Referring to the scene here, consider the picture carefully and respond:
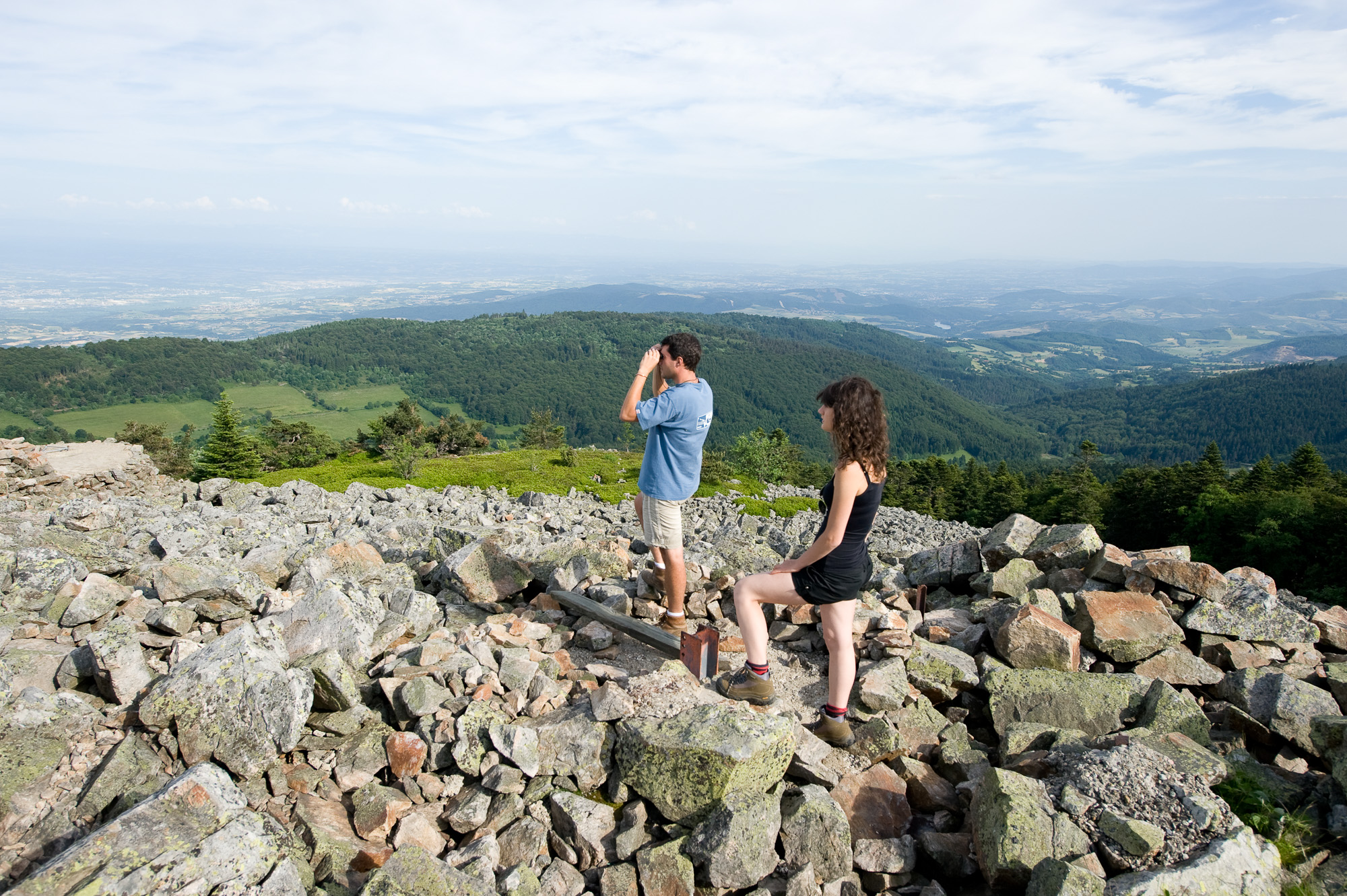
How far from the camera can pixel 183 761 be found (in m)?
4.18

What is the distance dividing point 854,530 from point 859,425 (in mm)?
733

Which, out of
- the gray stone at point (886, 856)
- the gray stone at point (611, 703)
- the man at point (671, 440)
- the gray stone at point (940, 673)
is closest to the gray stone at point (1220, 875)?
the gray stone at point (886, 856)

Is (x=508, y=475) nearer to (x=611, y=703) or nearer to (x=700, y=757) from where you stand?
(x=611, y=703)

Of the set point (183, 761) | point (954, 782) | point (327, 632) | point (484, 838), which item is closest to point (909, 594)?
point (954, 782)

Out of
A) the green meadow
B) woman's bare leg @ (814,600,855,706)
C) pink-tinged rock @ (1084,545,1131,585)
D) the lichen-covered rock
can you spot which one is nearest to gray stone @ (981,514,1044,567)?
pink-tinged rock @ (1084,545,1131,585)

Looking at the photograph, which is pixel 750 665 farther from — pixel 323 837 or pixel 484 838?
pixel 323 837

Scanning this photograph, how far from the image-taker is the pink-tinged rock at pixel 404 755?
4539 mm

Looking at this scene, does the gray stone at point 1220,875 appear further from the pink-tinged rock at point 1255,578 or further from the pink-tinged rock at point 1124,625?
the pink-tinged rock at point 1255,578

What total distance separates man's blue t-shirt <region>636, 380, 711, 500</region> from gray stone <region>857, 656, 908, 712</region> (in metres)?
2.21

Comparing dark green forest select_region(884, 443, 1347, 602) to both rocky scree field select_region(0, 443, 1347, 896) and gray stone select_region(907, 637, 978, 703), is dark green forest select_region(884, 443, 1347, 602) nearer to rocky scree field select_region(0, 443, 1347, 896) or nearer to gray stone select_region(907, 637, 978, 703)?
rocky scree field select_region(0, 443, 1347, 896)

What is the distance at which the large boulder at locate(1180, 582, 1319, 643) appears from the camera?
6.74m

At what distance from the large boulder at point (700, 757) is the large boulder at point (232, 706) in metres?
2.24

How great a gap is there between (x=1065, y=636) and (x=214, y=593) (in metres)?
8.02

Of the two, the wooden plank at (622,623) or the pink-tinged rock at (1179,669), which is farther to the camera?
the pink-tinged rock at (1179,669)
